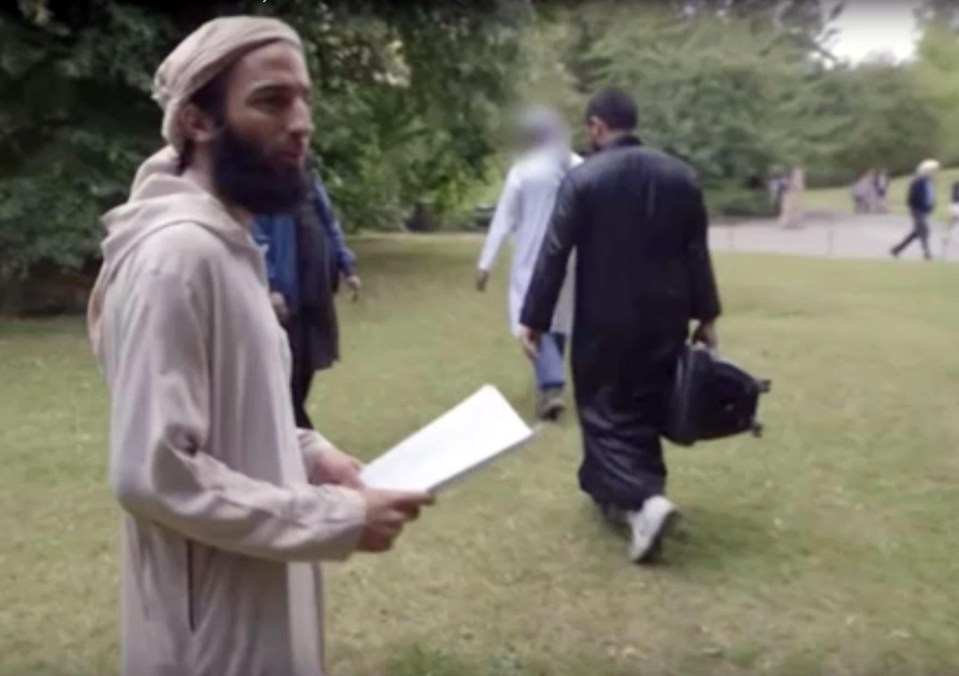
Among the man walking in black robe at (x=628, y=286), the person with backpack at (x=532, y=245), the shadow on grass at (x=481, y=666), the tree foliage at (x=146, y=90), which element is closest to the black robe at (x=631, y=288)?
the man walking in black robe at (x=628, y=286)

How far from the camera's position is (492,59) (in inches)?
369

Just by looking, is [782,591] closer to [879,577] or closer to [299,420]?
[879,577]

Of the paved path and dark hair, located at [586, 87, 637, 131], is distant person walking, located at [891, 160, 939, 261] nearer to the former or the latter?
the paved path

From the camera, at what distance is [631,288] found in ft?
13.6

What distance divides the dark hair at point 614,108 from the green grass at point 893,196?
618mm

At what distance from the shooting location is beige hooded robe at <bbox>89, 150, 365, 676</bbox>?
142 cm

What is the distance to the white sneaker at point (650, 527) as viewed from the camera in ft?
13.2

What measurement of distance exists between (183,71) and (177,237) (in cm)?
19

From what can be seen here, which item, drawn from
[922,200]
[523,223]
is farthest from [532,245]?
[922,200]

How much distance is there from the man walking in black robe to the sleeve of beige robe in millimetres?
2726

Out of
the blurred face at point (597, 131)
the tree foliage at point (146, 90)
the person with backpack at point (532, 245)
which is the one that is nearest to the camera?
the blurred face at point (597, 131)

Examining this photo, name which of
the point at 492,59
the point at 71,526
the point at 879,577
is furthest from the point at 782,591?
the point at 492,59

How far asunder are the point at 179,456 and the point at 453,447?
37 centimetres

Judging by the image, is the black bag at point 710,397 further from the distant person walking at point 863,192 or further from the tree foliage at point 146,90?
the tree foliage at point 146,90
